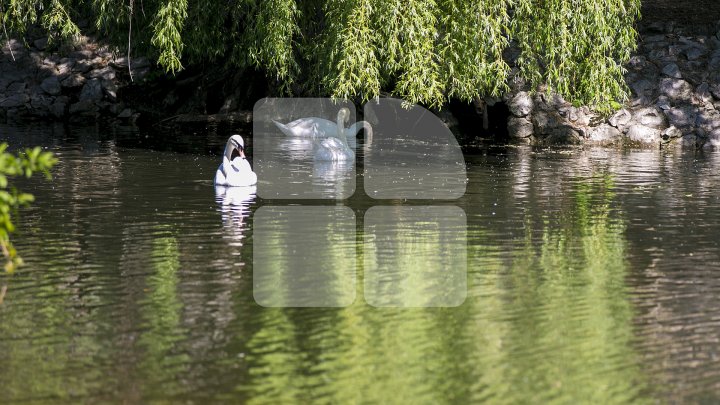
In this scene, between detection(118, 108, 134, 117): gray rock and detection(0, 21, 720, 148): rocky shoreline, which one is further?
detection(118, 108, 134, 117): gray rock

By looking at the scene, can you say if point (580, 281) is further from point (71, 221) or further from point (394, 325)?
point (71, 221)

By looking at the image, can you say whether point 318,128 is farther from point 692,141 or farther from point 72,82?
point 72,82

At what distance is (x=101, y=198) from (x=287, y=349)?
8.87 meters

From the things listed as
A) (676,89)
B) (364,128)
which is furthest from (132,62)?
(676,89)

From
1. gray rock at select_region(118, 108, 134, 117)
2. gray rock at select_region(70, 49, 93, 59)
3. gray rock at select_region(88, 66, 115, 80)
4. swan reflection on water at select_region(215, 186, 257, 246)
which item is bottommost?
swan reflection on water at select_region(215, 186, 257, 246)

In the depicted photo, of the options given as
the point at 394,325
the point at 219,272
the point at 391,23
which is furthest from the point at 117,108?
the point at 394,325

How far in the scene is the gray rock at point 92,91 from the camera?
32.5 metres

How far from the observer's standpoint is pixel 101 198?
683 inches

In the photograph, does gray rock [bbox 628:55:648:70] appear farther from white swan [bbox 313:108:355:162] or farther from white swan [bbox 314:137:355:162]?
white swan [bbox 314:137:355:162]

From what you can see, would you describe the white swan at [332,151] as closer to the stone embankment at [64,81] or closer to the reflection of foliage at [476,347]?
the stone embankment at [64,81]
